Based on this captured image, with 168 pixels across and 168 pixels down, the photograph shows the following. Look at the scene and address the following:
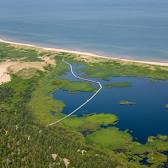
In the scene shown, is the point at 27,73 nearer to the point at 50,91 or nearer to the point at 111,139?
the point at 50,91

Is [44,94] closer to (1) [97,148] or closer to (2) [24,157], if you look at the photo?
(1) [97,148]

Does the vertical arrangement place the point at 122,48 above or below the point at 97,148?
above

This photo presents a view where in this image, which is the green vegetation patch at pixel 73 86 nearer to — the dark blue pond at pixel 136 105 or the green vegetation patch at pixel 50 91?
the green vegetation patch at pixel 50 91

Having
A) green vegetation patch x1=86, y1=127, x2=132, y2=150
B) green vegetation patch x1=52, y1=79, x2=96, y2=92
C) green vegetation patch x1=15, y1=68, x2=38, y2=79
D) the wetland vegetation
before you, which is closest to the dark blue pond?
the wetland vegetation

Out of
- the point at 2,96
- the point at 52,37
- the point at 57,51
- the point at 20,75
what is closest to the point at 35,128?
the point at 2,96

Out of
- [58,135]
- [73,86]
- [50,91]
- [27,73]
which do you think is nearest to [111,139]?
[58,135]

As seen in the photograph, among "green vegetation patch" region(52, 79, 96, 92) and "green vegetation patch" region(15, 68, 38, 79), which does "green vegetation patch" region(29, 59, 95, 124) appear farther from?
"green vegetation patch" region(15, 68, 38, 79)
